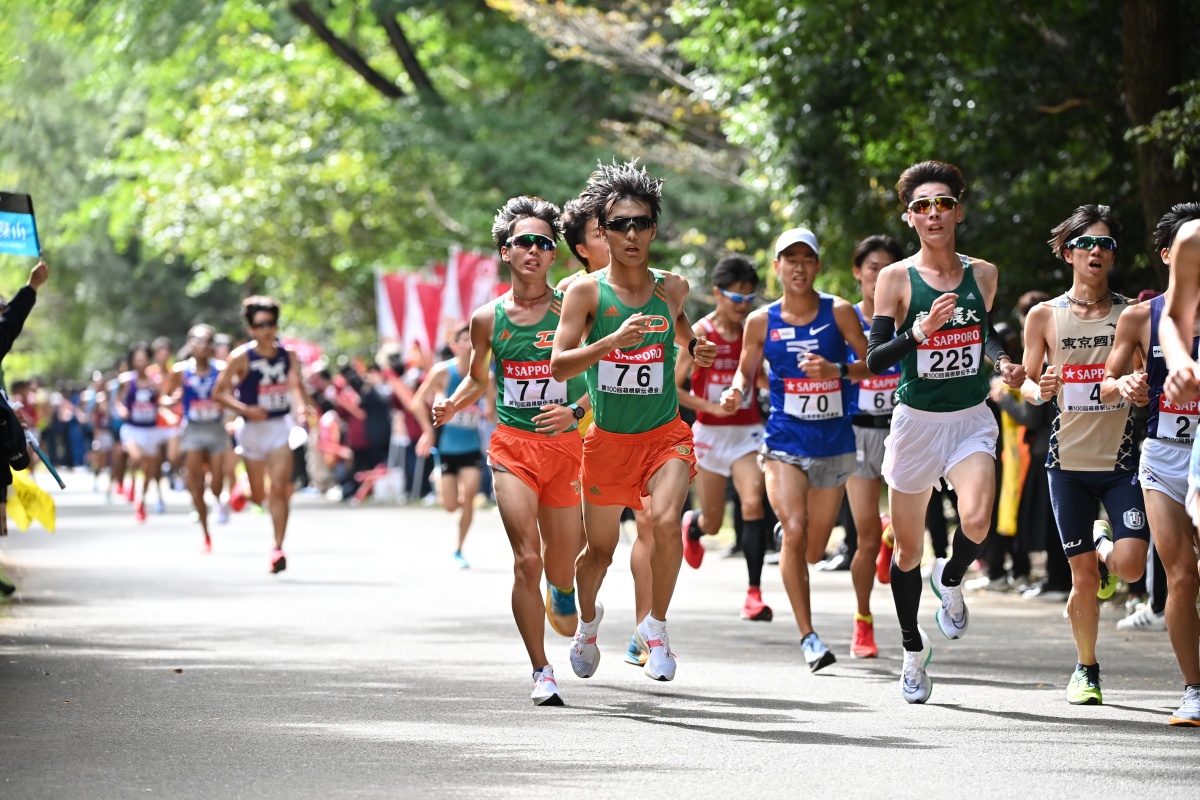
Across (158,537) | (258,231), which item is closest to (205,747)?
(158,537)

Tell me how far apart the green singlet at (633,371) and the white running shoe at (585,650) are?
37.7 inches

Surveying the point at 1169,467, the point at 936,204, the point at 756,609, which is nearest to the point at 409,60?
the point at 756,609

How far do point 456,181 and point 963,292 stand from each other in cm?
2671

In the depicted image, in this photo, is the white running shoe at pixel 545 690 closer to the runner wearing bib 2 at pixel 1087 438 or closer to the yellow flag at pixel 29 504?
the runner wearing bib 2 at pixel 1087 438

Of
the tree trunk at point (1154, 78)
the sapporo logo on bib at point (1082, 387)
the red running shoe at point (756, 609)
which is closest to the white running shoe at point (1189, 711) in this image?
the sapporo logo on bib at point (1082, 387)

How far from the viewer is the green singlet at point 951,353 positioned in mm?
8867

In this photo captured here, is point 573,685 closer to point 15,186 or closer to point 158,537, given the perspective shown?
point 158,537

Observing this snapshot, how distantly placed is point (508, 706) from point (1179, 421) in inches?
124

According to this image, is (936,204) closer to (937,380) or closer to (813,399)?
(937,380)

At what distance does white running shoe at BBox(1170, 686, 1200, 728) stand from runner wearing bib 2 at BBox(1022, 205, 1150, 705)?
62 centimetres

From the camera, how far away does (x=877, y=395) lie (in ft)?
39.0

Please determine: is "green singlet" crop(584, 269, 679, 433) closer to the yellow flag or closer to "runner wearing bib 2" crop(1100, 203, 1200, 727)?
"runner wearing bib 2" crop(1100, 203, 1200, 727)

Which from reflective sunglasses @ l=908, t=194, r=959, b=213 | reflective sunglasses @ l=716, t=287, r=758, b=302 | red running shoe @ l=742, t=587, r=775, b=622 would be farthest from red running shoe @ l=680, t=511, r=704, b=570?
reflective sunglasses @ l=908, t=194, r=959, b=213

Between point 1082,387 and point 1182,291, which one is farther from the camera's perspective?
point 1082,387
